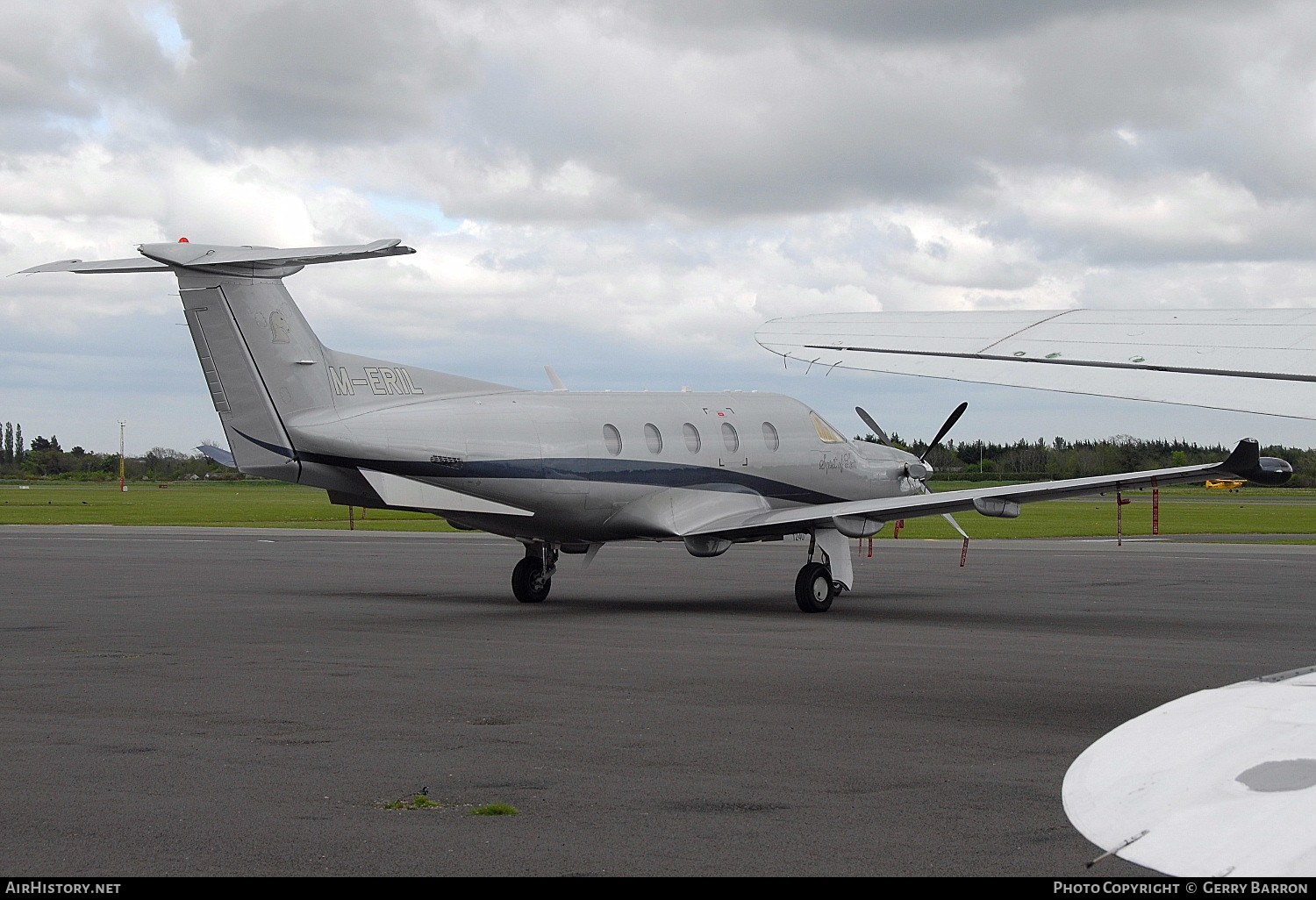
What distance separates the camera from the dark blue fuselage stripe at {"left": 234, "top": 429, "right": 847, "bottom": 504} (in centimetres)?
1745

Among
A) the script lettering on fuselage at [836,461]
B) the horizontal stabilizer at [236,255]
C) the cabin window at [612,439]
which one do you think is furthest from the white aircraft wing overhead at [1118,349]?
the script lettering on fuselage at [836,461]

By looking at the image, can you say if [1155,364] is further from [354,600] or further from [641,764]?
[354,600]

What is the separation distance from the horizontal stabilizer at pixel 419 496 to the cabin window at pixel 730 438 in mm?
4633

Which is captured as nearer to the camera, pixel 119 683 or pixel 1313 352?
pixel 1313 352

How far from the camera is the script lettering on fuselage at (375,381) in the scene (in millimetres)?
18016

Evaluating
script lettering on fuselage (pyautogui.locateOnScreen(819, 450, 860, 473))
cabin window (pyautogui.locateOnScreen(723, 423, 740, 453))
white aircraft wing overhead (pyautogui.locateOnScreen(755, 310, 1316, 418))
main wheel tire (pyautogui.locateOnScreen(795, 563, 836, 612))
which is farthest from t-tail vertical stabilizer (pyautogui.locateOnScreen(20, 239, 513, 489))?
white aircraft wing overhead (pyautogui.locateOnScreen(755, 310, 1316, 418))

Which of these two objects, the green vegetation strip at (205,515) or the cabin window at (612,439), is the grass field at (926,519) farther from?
the cabin window at (612,439)

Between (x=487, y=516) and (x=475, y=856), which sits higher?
(x=487, y=516)

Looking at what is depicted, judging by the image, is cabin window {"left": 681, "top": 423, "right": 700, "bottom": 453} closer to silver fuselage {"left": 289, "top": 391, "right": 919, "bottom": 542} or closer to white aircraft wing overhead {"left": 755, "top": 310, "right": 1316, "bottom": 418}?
silver fuselage {"left": 289, "top": 391, "right": 919, "bottom": 542}

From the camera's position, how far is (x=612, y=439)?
1980cm

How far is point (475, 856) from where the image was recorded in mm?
6391

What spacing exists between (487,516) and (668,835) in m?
12.0

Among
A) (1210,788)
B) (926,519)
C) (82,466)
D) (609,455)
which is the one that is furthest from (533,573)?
(82,466)

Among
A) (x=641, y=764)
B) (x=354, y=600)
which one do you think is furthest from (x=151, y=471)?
(x=641, y=764)
